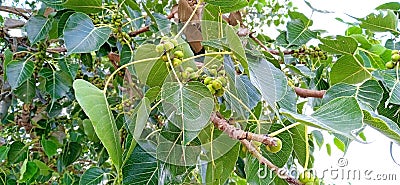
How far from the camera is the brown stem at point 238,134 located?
0.31m

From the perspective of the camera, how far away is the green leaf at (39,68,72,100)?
0.92 meters

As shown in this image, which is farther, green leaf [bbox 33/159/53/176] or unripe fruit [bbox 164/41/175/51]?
green leaf [bbox 33/159/53/176]

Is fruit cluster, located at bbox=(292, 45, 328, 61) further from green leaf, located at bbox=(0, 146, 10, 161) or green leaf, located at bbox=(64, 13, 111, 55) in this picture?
green leaf, located at bbox=(0, 146, 10, 161)

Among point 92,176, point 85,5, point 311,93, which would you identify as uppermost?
point 85,5

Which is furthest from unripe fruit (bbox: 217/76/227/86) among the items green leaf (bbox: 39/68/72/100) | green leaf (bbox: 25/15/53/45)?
green leaf (bbox: 39/68/72/100)

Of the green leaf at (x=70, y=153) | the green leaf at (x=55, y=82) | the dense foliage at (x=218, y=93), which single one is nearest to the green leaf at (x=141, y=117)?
the dense foliage at (x=218, y=93)

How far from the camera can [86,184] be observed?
79 cm

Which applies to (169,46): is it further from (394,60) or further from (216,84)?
(394,60)

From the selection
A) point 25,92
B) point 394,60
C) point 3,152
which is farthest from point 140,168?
point 3,152

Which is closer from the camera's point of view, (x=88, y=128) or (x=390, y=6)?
(x=390, y=6)

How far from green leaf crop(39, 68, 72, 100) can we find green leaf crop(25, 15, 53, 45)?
145mm

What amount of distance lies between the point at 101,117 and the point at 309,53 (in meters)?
0.50

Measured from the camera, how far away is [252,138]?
343 mm

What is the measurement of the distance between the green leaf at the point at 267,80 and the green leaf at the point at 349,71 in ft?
0.50
